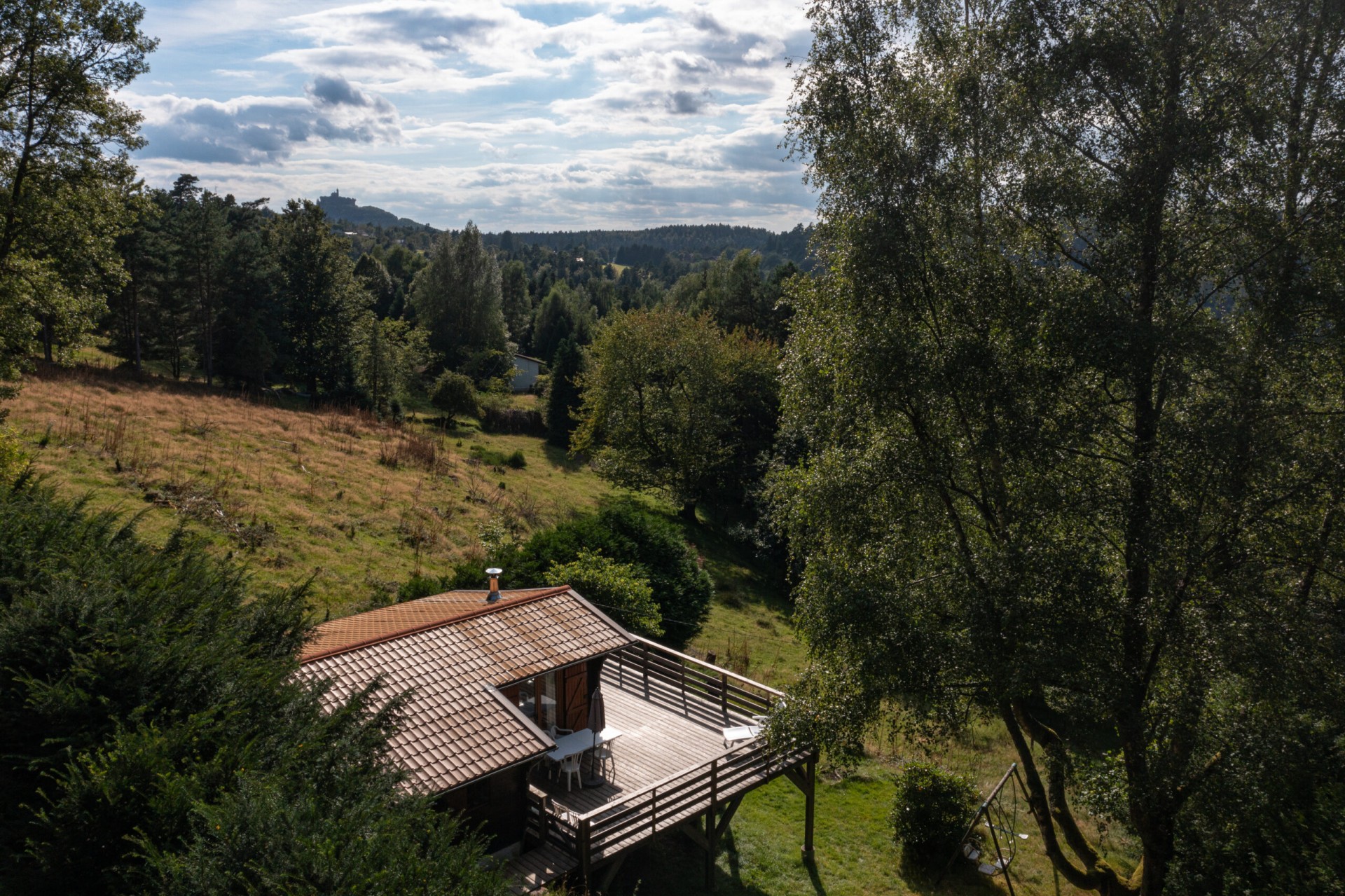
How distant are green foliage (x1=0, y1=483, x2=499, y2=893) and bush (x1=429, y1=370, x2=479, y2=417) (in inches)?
1666

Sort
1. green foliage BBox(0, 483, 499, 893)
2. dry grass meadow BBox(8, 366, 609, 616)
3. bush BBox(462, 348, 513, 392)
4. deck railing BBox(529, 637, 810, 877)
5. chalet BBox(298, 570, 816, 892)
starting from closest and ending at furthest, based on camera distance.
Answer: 1. green foliage BBox(0, 483, 499, 893)
2. chalet BBox(298, 570, 816, 892)
3. deck railing BBox(529, 637, 810, 877)
4. dry grass meadow BBox(8, 366, 609, 616)
5. bush BBox(462, 348, 513, 392)

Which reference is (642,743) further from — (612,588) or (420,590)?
(420,590)

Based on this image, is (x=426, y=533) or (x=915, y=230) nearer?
(x=915, y=230)

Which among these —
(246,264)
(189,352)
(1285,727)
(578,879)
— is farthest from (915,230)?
(189,352)

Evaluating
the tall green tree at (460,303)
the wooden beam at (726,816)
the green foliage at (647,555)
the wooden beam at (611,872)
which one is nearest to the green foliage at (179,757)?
the wooden beam at (611,872)

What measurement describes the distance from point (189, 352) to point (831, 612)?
5447cm

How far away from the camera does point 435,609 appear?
51.5ft

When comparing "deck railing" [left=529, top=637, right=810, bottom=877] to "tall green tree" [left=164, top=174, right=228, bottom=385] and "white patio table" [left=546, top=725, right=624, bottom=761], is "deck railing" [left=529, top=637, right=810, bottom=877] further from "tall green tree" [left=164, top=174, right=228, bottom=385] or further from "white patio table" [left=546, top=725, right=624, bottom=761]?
"tall green tree" [left=164, top=174, right=228, bottom=385]

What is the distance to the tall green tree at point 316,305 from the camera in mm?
47656

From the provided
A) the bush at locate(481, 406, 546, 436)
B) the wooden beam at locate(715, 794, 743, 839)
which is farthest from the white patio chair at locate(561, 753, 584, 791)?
the bush at locate(481, 406, 546, 436)

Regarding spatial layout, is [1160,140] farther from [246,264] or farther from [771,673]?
[246,264]

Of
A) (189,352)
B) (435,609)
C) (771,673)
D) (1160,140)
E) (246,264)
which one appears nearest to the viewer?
(1160,140)

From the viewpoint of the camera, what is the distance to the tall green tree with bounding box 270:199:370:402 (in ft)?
156

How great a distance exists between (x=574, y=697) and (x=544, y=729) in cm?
84
